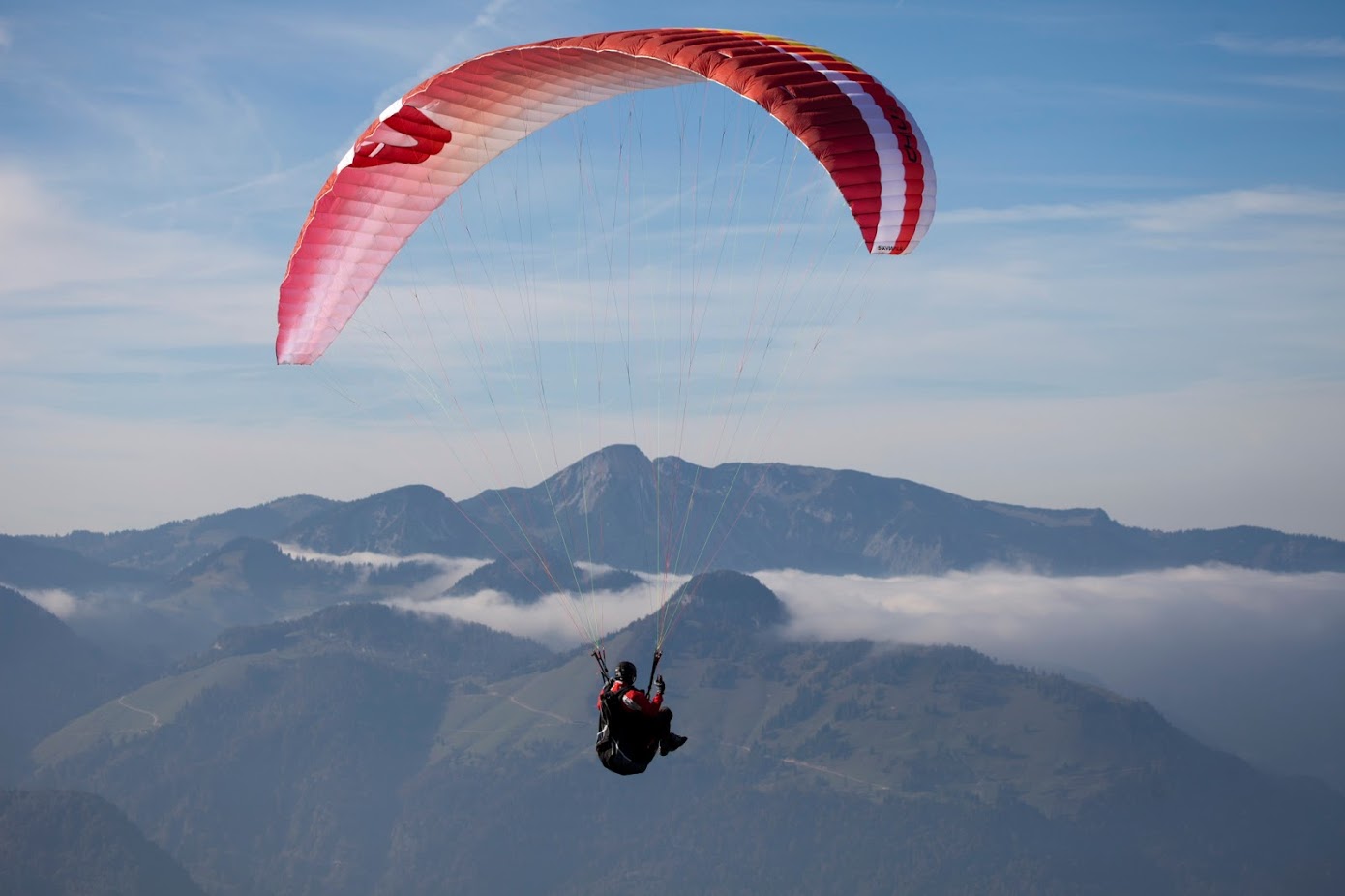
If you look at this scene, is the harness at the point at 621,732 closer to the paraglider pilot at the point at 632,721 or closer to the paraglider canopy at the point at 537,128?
the paraglider pilot at the point at 632,721

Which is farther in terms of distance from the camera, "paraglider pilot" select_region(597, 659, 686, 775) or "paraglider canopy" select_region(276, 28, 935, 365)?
"paraglider canopy" select_region(276, 28, 935, 365)

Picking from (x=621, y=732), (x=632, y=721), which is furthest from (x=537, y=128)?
(x=621, y=732)

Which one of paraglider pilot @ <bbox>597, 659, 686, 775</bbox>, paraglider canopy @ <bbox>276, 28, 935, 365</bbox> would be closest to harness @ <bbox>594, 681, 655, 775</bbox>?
paraglider pilot @ <bbox>597, 659, 686, 775</bbox>

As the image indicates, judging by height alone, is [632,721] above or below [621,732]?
above

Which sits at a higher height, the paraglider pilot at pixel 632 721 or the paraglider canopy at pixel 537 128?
the paraglider canopy at pixel 537 128

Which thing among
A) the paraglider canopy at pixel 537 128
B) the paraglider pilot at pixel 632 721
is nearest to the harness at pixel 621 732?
the paraglider pilot at pixel 632 721

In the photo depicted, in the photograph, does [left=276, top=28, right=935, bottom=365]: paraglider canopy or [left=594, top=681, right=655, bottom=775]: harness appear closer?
[left=594, top=681, right=655, bottom=775]: harness

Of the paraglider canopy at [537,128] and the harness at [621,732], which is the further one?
the paraglider canopy at [537,128]

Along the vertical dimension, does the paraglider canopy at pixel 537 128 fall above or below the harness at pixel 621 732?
above

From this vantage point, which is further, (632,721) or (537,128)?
(537,128)

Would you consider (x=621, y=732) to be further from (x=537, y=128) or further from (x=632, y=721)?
(x=537, y=128)

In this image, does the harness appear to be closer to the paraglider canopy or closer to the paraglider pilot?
the paraglider pilot

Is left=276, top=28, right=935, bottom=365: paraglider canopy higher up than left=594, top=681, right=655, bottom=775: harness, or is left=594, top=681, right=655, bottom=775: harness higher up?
left=276, top=28, right=935, bottom=365: paraglider canopy

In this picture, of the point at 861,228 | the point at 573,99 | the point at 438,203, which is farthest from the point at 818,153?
the point at 438,203
